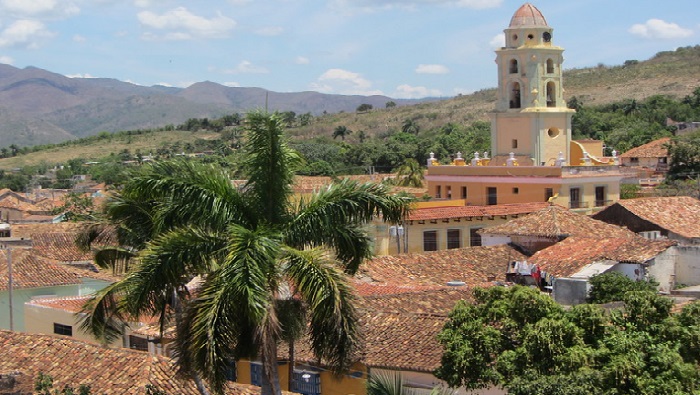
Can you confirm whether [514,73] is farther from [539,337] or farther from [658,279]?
[539,337]

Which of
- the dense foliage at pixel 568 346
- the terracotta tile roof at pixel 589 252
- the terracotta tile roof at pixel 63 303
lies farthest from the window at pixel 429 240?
the dense foliage at pixel 568 346

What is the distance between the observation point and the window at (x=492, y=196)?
40688 mm

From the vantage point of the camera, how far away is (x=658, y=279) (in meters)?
23.6

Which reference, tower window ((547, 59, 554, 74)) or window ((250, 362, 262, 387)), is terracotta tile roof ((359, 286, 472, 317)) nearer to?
window ((250, 362, 262, 387))

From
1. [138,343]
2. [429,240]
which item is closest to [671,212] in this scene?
[429,240]

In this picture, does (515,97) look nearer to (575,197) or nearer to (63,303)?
(575,197)

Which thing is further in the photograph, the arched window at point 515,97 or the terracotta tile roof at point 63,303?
the arched window at point 515,97

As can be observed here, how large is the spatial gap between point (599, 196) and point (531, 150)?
3100mm

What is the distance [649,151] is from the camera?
68.1 meters

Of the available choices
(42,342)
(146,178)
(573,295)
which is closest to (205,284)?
(146,178)

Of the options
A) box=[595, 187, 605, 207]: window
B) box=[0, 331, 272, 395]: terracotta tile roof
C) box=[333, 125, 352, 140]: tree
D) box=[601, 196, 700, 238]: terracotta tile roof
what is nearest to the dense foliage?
box=[0, 331, 272, 395]: terracotta tile roof

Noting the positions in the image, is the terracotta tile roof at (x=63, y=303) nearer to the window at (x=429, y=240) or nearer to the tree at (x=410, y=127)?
the window at (x=429, y=240)

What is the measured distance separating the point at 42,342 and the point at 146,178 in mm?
6757

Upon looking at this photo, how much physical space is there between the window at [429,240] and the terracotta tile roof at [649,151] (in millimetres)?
34871
